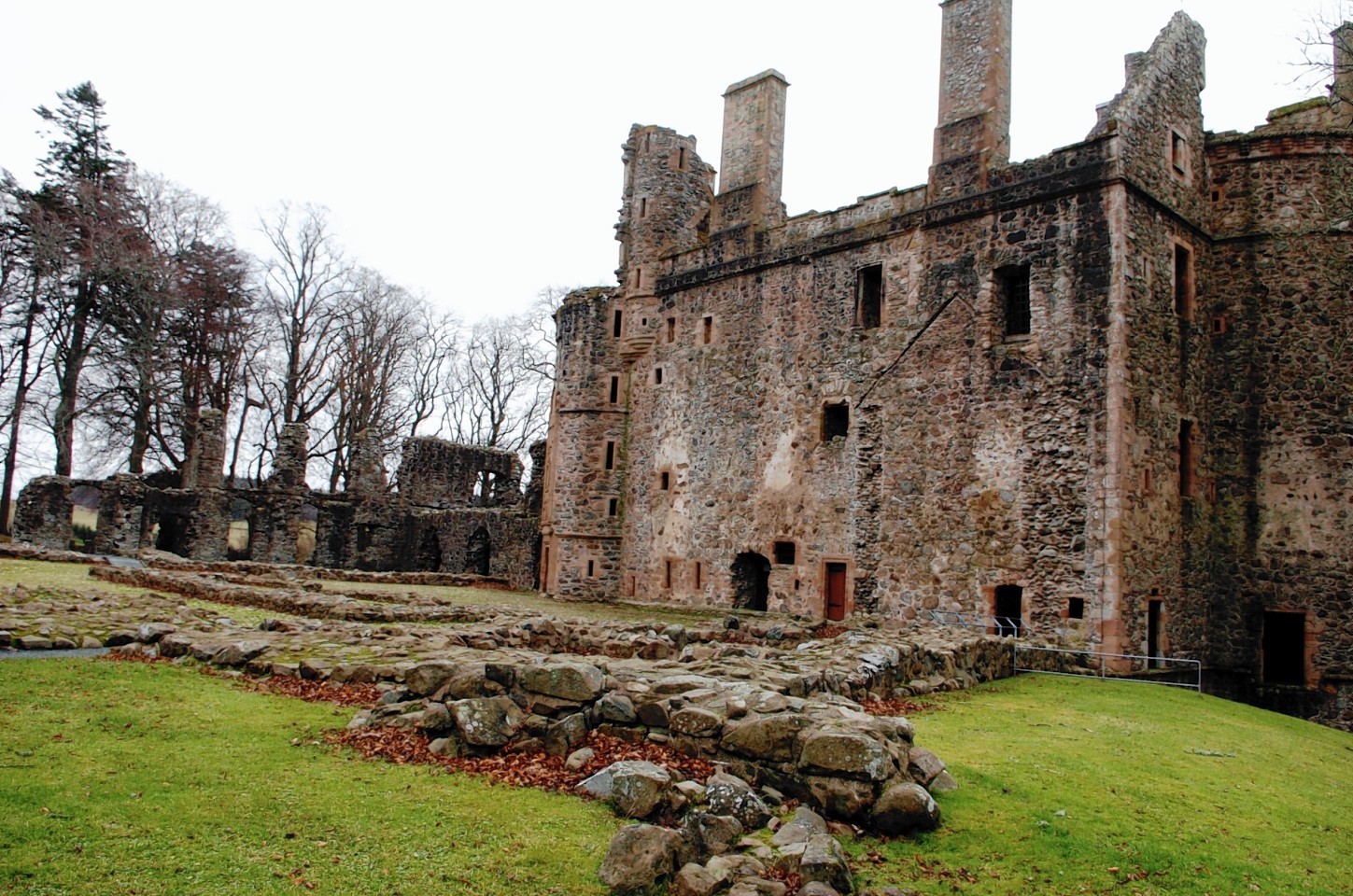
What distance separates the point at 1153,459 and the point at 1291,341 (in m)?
4.17

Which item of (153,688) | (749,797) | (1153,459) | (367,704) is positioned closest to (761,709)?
(749,797)

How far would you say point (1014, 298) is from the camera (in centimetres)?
1944

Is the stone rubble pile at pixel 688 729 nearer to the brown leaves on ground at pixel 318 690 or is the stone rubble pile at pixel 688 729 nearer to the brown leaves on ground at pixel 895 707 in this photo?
the brown leaves on ground at pixel 318 690

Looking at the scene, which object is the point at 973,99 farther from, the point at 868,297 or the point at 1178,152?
the point at 868,297

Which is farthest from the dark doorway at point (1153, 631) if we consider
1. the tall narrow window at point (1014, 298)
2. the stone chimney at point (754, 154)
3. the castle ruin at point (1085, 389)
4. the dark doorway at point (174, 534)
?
the dark doorway at point (174, 534)

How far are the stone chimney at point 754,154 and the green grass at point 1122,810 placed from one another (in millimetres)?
15967

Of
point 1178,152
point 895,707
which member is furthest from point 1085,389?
point 895,707

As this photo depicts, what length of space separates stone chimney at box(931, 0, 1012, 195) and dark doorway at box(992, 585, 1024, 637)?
8171mm

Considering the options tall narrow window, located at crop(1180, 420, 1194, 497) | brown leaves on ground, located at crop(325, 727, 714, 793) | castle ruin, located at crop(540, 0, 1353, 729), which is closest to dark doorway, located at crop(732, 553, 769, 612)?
castle ruin, located at crop(540, 0, 1353, 729)

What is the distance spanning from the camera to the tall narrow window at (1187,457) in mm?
18875

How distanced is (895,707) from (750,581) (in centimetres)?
1274

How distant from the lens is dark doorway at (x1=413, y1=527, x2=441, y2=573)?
37.2m

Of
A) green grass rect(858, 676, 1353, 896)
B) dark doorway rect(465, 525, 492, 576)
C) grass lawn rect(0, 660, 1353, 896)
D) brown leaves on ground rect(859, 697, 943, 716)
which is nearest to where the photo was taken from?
grass lawn rect(0, 660, 1353, 896)

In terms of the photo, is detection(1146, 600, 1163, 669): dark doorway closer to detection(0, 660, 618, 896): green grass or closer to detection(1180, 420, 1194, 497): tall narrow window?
detection(1180, 420, 1194, 497): tall narrow window
